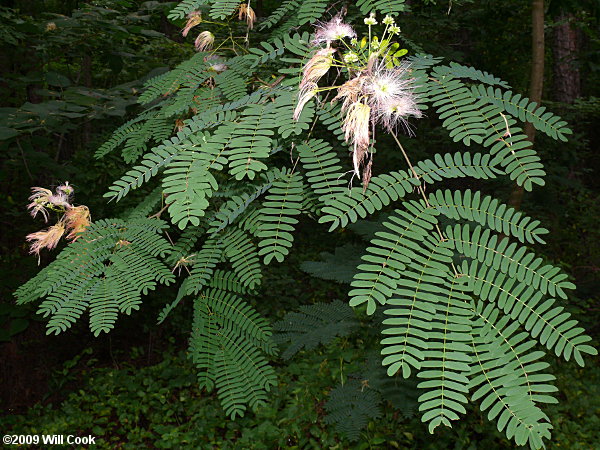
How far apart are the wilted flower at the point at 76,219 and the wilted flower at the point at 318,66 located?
45.1 inches

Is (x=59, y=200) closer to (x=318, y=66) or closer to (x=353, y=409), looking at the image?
(x=318, y=66)

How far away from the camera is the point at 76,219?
6.51 ft

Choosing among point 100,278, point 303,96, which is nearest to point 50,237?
point 100,278

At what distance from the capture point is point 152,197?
2.09 m

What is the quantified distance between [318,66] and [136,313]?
203 inches

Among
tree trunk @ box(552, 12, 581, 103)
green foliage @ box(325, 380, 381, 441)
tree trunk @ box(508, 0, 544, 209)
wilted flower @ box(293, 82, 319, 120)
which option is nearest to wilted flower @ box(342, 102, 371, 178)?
wilted flower @ box(293, 82, 319, 120)

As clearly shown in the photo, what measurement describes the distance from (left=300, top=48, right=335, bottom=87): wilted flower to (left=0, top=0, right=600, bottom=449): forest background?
6.07 ft

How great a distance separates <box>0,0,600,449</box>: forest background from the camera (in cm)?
341

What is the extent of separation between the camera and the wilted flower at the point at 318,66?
125 centimetres

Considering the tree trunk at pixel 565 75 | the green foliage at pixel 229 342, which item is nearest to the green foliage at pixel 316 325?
the green foliage at pixel 229 342

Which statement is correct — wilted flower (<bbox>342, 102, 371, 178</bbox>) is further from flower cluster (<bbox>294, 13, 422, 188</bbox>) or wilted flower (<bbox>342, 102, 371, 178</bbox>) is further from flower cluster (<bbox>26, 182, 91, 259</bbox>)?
flower cluster (<bbox>26, 182, 91, 259</bbox>)

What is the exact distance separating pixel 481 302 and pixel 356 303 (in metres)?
0.29

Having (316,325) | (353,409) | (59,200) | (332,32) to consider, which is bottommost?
(353,409)

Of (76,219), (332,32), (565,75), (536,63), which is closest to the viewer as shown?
(332,32)
